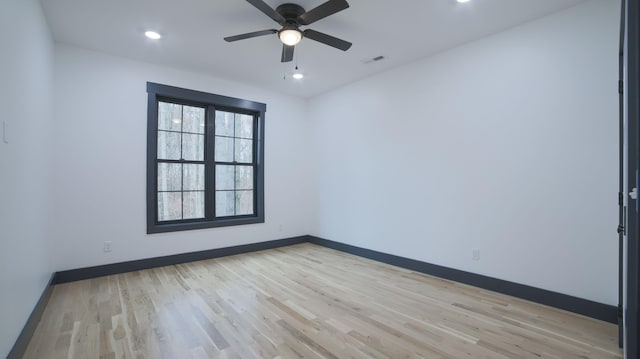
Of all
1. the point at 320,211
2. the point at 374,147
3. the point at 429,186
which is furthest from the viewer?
the point at 320,211

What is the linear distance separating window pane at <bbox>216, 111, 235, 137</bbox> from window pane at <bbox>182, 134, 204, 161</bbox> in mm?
330

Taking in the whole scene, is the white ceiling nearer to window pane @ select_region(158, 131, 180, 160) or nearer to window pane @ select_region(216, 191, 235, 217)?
window pane @ select_region(158, 131, 180, 160)

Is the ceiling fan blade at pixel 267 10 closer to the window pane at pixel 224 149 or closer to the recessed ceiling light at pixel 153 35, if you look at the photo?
the recessed ceiling light at pixel 153 35

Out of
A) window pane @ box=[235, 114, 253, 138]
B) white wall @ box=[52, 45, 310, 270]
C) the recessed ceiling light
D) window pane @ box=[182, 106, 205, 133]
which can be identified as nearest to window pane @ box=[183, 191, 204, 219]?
white wall @ box=[52, 45, 310, 270]

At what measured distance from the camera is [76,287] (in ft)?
10.9

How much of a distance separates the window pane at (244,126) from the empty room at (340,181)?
0.04 metres

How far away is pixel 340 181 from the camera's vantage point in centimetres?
516

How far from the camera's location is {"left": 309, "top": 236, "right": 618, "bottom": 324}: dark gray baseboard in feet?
8.40

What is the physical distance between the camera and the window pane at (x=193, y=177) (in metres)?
4.48

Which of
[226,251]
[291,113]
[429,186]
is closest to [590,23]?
[429,186]

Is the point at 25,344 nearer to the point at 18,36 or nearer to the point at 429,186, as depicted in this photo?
the point at 18,36

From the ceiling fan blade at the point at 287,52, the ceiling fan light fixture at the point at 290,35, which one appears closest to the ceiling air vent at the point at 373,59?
the ceiling fan blade at the point at 287,52

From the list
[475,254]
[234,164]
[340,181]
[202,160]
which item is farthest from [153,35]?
[475,254]

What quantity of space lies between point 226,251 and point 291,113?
2795 mm
